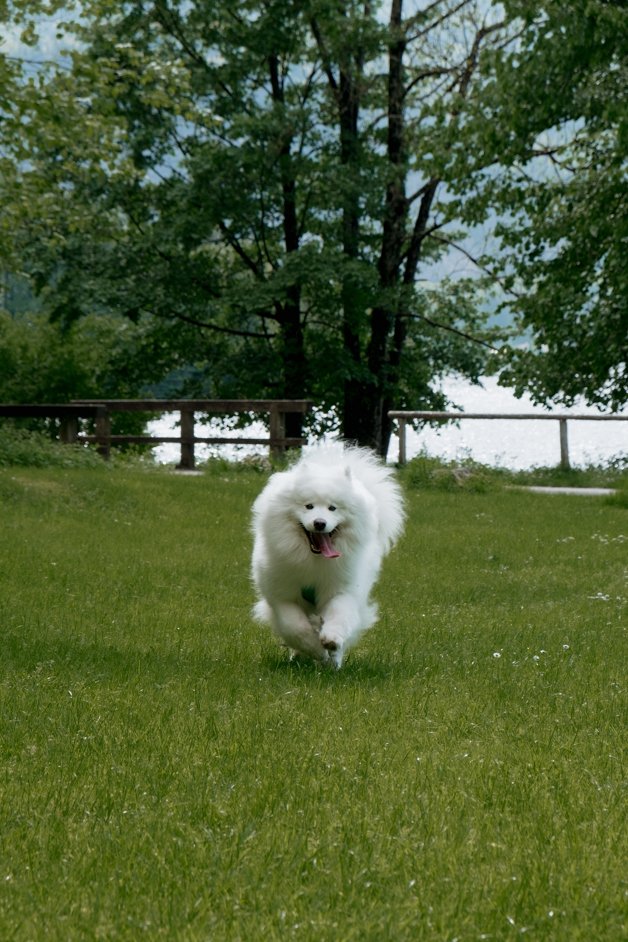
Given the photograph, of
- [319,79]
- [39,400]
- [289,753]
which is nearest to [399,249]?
[319,79]

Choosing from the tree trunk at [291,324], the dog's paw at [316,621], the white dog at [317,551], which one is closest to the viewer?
the white dog at [317,551]

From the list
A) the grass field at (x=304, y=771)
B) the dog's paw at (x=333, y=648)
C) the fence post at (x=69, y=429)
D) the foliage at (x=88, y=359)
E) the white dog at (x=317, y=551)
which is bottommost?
the grass field at (x=304, y=771)

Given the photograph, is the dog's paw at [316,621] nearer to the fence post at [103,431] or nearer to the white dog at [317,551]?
the white dog at [317,551]

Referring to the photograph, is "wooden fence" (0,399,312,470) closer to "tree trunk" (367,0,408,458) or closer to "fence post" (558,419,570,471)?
"fence post" (558,419,570,471)

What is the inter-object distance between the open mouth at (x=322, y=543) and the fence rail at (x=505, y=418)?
1959 centimetres

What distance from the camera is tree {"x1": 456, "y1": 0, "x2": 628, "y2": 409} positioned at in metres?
20.4

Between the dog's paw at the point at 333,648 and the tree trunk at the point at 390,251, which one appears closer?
the dog's paw at the point at 333,648

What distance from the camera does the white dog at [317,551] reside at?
26.1 feet

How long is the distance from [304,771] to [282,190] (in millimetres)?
30072

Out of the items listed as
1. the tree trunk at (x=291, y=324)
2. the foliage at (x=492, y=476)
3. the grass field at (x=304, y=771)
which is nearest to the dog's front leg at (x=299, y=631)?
the grass field at (x=304, y=771)

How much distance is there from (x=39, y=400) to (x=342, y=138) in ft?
39.4

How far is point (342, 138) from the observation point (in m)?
33.1

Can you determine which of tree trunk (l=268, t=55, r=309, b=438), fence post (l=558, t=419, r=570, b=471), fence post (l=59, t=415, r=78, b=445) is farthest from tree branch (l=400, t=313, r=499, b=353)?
fence post (l=59, t=415, r=78, b=445)

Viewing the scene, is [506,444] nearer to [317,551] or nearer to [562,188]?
[562,188]
